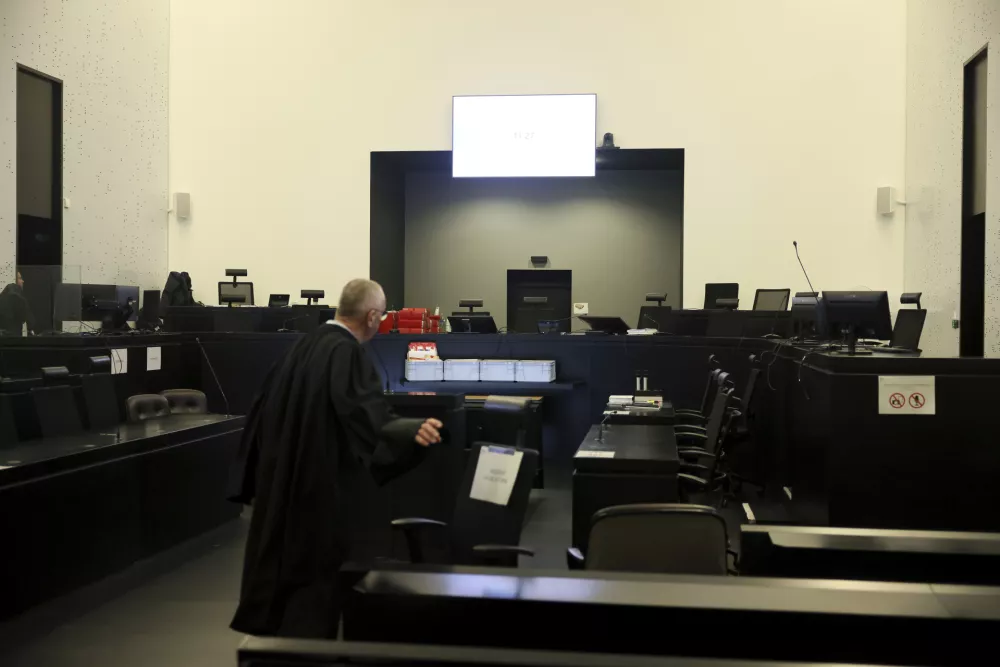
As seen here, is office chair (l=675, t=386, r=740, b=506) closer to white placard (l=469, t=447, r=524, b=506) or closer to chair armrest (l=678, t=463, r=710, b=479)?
chair armrest (l=678, t=463, r=710, b=479)

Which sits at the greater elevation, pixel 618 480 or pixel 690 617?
pixel 690 617

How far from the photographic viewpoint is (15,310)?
230 inches

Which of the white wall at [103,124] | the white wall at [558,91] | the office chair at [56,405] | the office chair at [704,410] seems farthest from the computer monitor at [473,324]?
the white wall at [103,124]

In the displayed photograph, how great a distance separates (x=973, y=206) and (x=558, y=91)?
4.99 metres

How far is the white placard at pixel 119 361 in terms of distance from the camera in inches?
276

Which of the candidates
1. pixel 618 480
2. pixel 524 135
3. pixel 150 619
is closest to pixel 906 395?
pixel 618 480

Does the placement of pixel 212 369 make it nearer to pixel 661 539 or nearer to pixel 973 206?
pixel 661 539

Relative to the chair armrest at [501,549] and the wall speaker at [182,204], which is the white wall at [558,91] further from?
the chair armrest at [501,549]

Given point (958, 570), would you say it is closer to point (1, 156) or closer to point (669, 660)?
point (669, 660)

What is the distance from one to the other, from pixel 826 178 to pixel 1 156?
9237mm

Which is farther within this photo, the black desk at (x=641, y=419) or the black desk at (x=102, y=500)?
the black desk at (x=641, y=419)

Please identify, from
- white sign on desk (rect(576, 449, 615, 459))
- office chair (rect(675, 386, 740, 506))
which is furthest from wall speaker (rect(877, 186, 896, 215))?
white sign on desk (rect(576, 449, 615, 459))

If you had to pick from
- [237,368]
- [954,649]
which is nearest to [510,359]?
[237,368]

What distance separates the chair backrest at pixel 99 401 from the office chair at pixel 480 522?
242 cm
